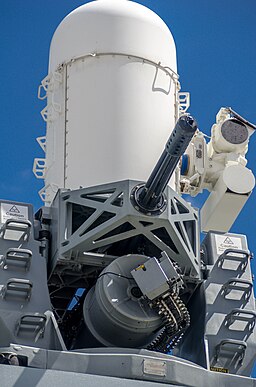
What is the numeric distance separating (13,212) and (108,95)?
1950 millimetres

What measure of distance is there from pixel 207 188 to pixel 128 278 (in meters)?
3.14

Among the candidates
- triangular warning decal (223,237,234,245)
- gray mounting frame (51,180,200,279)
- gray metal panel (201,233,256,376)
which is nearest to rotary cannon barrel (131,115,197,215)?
gray mounting frame (51,180,200,279)

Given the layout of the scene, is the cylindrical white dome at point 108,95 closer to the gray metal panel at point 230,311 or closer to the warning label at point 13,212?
the warning label at point 13,212

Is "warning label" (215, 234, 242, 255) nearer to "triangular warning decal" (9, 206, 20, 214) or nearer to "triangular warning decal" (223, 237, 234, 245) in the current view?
"triangular warning decal" (223, 237, 234, 245)

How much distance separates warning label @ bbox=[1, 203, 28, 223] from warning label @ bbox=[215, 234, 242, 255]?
7.65ft

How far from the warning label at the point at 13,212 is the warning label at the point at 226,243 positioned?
2.33 metres

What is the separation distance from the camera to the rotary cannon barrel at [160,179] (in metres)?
12.0

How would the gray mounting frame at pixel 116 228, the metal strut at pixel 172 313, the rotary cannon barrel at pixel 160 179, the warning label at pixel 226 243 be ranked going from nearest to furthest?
the rotary cannon barrel at pixel 160 179, the metal strut at pixel 172 313, the gray mounting frame at pixel 116 228, the warning label at pixel 226 243

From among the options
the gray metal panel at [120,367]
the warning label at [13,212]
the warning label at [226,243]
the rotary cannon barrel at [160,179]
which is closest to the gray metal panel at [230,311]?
the warning label at [226,243]

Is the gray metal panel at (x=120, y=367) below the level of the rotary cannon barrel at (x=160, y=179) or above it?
below

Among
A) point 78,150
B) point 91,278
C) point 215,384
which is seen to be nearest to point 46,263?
point 91,278

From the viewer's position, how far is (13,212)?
42.5ft

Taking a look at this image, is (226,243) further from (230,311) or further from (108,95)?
(108,95)

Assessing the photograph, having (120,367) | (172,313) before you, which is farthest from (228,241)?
(120,367)
